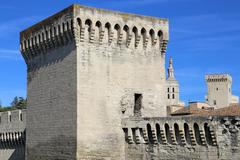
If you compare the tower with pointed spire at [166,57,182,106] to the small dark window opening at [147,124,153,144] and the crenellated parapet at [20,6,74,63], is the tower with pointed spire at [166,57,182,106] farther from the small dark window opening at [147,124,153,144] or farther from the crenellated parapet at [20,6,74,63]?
the small dark window opening at [147,124,153,144]

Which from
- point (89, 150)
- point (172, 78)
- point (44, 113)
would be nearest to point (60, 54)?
point (44, 113)

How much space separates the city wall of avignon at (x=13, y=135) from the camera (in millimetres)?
30438

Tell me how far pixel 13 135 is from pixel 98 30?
11946mm

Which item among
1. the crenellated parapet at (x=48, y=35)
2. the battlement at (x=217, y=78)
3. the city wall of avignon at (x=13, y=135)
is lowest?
the city wall of avignon at (x=13, y=135)

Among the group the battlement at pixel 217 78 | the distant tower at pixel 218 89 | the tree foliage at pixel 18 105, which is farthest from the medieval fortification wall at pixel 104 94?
the battlement at pixel 217 78

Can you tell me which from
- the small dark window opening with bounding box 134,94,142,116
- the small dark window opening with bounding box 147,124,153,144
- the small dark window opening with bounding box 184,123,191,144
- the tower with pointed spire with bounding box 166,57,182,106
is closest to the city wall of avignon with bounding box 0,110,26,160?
the small dark window opening with bounding box 134,94,142,116

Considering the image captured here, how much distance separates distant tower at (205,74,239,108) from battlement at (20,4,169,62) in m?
63.2

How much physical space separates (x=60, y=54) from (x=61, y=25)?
1.32 m

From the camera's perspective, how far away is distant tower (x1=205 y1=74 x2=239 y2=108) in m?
85.7

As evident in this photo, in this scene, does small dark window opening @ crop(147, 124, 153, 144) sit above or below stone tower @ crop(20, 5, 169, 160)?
below

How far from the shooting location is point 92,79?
2195 centimetres

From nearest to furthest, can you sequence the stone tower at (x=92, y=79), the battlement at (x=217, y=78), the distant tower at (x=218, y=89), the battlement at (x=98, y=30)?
the stone tower at (x=92, y=79), the battlement at (x=98, y=30), the distant tower at (x=218, y=89), the battlement at (x=217, y=78)

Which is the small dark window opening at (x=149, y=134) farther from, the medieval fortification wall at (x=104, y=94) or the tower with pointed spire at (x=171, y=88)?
the tower with pointed spire at (x=171, y=88)

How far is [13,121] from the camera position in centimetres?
3166
